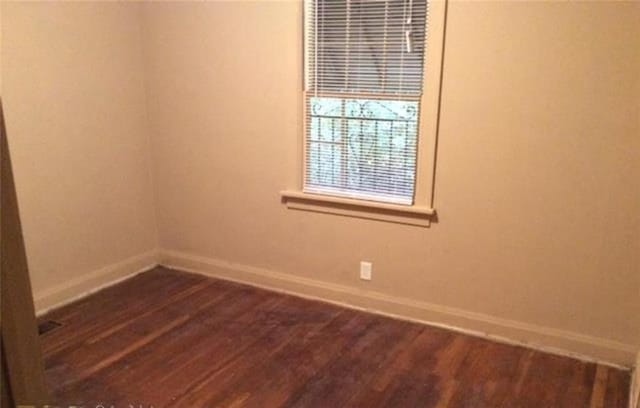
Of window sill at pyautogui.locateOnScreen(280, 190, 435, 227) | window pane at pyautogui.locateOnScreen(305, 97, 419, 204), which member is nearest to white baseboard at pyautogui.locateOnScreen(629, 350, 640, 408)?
window sill at pyautogui.locateOnScreen(280, 190, 435, 227)

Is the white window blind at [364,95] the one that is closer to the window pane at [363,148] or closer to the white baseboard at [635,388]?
the window pane at [363,148]

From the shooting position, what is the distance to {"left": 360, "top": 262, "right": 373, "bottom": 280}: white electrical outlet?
315 centimetres

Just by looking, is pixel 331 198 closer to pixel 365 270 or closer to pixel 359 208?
pixel 359 208

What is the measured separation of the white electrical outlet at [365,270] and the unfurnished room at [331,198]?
0.05 ft

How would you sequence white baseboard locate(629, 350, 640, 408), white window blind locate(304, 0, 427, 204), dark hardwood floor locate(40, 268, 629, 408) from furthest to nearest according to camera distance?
1. white window blind locate(304, 0, 427, 204)
2. dark hardwood floor locate(40, 268, 629, 408)
3. white baseboard locate(629, 350, 640, 408)

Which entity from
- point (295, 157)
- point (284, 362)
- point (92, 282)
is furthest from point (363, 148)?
point (92, 282)

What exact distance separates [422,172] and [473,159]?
0.28 meters

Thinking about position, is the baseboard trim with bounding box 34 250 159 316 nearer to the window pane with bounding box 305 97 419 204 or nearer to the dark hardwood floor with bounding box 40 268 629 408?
the dark hardwood floor with bounding box 40 268 629 408

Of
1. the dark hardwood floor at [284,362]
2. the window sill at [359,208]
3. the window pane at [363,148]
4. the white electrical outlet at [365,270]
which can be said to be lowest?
the dark hardwood floor at [284,362]

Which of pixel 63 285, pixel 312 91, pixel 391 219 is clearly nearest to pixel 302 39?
pixel 312 91

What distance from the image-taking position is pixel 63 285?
3238 millimetres

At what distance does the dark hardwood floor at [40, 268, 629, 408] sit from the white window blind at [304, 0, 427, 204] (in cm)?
82

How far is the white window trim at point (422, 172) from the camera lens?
2652mm

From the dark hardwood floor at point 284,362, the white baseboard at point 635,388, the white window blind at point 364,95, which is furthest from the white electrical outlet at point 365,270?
the white baseboard at point 635,388
